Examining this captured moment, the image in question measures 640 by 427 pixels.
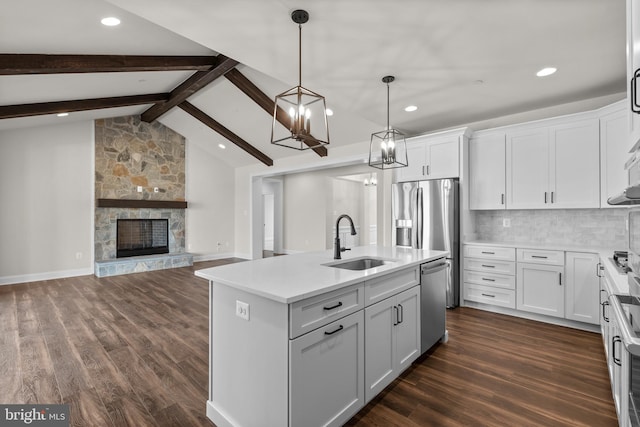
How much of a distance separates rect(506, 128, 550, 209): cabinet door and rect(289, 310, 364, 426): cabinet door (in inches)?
122

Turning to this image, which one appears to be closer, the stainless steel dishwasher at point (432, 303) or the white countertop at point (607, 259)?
the white countertop at point (607, 259)

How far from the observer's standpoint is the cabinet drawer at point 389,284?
197cm

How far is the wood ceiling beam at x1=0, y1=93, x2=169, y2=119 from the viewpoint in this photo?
4.47 meters

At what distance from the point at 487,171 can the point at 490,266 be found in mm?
1246

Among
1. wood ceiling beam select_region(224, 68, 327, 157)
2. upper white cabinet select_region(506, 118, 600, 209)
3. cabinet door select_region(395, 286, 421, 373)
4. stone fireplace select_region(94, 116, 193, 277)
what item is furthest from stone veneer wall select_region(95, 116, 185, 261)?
upper white cabinet select_region(506, 118, 600, 209)

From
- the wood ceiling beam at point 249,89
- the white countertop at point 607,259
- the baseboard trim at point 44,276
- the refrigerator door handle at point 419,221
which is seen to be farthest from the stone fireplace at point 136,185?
the white countertop at point 607,259

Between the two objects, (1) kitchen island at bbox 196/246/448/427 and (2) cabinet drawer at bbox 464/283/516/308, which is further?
(2) cabinet drawer at bbox 464/283/516/308

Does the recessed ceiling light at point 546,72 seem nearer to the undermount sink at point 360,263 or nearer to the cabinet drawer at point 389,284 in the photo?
the cabinet drawer at point 389,284

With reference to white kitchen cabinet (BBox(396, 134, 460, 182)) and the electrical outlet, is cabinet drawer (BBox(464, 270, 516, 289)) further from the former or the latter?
the electrical outlet

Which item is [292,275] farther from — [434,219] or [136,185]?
[136,185]

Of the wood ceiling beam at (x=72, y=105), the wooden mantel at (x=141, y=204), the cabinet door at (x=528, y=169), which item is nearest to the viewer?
the cabinet door at (x=528, y=169)

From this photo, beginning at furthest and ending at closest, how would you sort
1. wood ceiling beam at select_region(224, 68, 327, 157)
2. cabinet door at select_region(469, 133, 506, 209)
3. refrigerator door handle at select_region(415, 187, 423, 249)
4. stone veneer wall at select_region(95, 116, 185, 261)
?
stone veneer wall at select_region(95, 116, 185, 261) → wood ceiling beam at select_region(224, 68, 327, 157) → refrigerator door handle at select_region(415, 187, 423, 249) → cabinet door at select_region(469, 133, 506, 209)

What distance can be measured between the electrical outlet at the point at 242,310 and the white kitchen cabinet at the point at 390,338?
73 centimetres

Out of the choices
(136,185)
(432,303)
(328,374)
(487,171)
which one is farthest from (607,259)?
(136,185)
